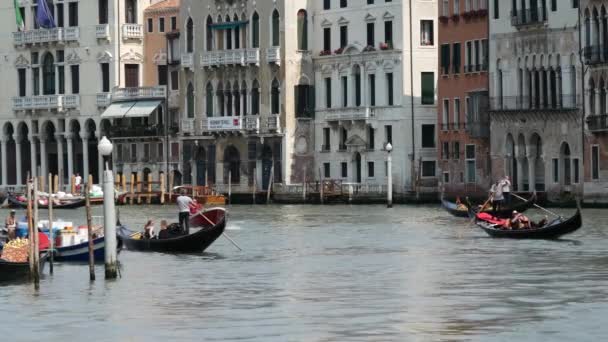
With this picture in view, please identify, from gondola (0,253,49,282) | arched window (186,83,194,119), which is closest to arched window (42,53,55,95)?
arched window (186,83,194,119)

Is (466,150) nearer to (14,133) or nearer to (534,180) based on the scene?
(534,180)

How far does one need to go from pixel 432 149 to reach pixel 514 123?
269 inches

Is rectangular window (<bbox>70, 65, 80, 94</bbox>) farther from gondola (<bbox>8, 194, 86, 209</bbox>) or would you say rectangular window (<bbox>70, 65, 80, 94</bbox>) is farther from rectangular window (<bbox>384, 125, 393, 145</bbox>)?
rectangular window (<bbox>384, 125, 393, 145</bbox>)

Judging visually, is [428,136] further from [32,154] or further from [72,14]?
[32,154]

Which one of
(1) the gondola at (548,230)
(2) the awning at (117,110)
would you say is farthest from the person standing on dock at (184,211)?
(2) the awning at (117,110)

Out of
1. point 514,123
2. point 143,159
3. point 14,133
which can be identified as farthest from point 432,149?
point 14,133

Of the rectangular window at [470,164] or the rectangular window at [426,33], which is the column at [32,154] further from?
the rectangular window at [470,164]

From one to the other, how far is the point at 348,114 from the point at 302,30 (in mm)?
4075

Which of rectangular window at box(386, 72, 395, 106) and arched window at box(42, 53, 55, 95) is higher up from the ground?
arched window at box(42, 53, 55, 95)

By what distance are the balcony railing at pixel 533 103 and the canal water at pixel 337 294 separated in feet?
57.3

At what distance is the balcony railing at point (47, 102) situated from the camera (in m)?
90.9

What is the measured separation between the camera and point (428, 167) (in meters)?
78.1

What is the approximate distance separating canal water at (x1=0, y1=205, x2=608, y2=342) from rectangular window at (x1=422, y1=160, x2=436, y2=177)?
2596cm

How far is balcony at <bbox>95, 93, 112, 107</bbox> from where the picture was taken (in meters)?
89.2
